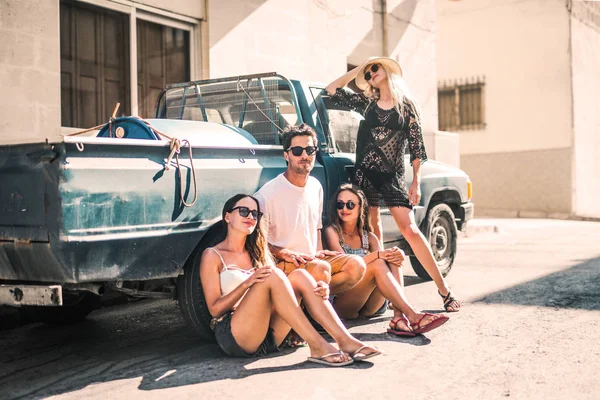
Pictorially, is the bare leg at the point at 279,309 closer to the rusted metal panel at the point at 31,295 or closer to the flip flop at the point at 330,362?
the flip flop at the point at 330,362

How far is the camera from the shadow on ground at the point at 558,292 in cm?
615

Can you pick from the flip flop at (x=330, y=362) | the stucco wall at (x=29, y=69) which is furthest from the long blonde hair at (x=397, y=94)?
the stucco wall at (x=29, y=69)

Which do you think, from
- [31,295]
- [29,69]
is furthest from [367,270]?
[29,69]

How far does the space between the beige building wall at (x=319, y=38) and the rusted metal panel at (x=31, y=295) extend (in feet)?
20.0

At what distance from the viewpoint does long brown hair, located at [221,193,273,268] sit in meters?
4.58

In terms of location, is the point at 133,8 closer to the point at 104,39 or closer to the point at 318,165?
the point at 104,39

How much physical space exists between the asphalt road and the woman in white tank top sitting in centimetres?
11

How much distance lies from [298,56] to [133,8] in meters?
3.16

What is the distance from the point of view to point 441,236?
24.7 feet

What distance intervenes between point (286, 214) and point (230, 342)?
96 cm

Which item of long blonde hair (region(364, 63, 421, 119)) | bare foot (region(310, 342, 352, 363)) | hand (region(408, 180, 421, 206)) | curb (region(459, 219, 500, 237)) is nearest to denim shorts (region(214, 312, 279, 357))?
bare foot (region(310, 342, 352, 363))

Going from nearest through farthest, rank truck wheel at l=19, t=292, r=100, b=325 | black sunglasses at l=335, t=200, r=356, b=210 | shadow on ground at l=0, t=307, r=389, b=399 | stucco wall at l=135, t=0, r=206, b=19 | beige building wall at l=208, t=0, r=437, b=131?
shadow on ground at l=0, t=307, r=389, b=399 < black sunglasses at l=335, t=200, r=356, b=210 < truck wheel at l=19, t=292, r=100, b=325 < stucco wall at l=135, t=0, r=206, b=19 < beige building wall at l=208, t=0, r=437, b=131

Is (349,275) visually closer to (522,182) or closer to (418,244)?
(418,244)

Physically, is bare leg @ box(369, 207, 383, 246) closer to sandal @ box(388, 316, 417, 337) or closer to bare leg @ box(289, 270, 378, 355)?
sandal @ box(388, 316, 417, 337)
